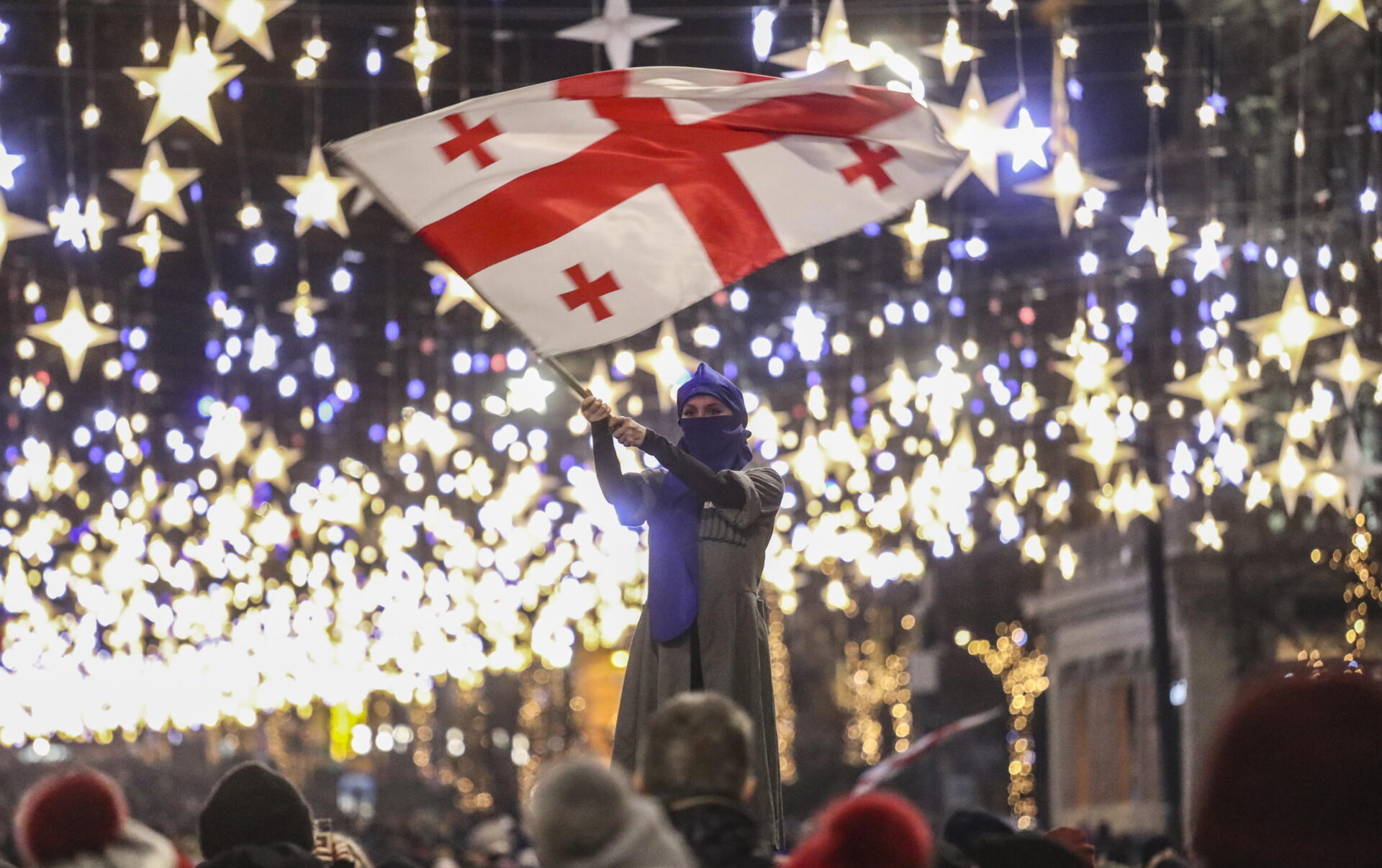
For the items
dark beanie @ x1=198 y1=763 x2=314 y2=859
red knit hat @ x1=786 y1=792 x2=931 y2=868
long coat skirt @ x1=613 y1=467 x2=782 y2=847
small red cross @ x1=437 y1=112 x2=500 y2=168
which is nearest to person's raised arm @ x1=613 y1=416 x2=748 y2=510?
long coat skirt @ x1=613 y1=467 x2=782 y2=847

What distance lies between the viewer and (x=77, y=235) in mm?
13625

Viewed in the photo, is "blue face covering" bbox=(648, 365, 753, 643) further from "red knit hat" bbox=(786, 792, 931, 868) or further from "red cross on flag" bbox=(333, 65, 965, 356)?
"red knit hat" bbox=(786, 792, 931, 868)

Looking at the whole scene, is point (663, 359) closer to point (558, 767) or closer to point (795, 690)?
point (558, 767)

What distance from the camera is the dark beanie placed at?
191 inches

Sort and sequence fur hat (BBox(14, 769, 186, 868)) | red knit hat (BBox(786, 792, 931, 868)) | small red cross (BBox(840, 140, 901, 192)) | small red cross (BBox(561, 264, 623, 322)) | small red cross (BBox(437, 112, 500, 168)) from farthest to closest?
small red cross (BBox(840, 140, 901, 192))
small red cross (BBox(437, 112, 500, 168))
small red cross (BBox(561, 264, 623, 322))
fur hat (BBox(14, 769, 186, 868))
red knit hat (BBox(786, 792, 931, 868))

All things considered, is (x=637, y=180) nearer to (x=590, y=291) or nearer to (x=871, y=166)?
(x=590, y=291)

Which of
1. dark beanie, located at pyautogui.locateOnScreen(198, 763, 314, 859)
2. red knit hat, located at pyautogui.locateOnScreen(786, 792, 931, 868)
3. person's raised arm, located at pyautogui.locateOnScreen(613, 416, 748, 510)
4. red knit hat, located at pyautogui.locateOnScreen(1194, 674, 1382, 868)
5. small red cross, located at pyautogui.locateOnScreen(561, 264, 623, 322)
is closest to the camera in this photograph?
red knit hat, located at pyautogui.locateOnScreen(1194, 674, 1382, 868)

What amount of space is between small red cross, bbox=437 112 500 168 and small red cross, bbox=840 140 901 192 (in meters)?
1.35

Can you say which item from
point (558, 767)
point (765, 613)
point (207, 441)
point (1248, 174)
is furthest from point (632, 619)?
point (558, 767)

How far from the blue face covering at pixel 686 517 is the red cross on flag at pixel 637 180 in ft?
1.23

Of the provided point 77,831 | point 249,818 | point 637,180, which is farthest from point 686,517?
point 77,831

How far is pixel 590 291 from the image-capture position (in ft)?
21.8

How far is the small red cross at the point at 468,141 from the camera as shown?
6855mm

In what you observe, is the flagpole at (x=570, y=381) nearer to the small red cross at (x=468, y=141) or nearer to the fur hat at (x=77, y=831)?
the small red cross at (x=468, y=141)
